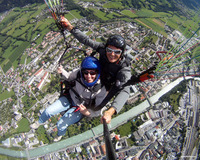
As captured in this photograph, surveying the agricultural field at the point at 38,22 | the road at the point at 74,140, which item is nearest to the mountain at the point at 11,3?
the agricultural field at the point at 38,22

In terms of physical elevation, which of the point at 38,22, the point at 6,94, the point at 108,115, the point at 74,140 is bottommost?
the point at 74,140

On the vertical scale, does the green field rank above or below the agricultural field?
below

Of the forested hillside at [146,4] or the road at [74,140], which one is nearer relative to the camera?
the road at [74,140]

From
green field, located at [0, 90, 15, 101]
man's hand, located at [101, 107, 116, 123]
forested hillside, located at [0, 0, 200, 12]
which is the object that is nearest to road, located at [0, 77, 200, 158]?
green field, located at [0, 90, 15, 101]

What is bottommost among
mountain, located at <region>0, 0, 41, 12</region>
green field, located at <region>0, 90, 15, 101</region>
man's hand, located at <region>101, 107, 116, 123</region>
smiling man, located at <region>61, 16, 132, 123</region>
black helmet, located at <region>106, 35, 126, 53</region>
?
green field, located at <region>0, 90, 15, 101</region>

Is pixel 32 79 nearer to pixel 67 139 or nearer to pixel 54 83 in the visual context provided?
pixel 54 83

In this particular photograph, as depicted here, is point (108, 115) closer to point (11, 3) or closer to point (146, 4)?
point (146, 4)

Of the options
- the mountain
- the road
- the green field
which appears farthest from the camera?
the mountain

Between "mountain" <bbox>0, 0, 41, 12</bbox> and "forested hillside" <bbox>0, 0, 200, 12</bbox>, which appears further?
"forested hillside" <bbox>0, 0, 200, 12</bbox>

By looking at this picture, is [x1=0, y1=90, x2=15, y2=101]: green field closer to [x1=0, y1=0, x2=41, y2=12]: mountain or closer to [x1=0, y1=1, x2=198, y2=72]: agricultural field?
[x1=0, y1=1, x2=198, y2=72]: agricultural field

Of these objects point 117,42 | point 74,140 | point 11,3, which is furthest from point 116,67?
point 11,3

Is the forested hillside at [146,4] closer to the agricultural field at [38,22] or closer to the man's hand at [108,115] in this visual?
the agricultural field at [38,22]

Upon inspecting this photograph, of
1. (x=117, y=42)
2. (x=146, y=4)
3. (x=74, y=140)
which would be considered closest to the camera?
(x=117, y=42)
